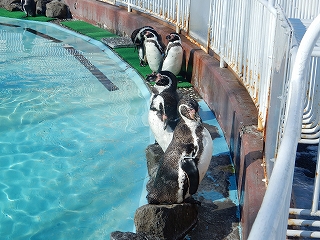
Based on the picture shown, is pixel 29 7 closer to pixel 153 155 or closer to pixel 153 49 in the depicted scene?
pixel 153 49

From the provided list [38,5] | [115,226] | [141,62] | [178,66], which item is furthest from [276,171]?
[38,5]

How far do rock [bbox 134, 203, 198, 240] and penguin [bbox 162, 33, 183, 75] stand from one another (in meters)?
3.31

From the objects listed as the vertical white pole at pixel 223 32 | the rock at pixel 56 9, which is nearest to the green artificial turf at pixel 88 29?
the rock at pixel 56 9

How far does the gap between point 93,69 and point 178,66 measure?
1.75 meters

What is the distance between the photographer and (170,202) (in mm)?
3219

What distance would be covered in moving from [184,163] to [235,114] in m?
1.00

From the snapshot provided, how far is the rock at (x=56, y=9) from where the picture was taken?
11.6m

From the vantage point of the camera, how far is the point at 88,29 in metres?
10.3

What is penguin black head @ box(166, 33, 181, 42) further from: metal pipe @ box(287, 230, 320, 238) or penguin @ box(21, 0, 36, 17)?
penguin @ box(21, 0, 36, 17)

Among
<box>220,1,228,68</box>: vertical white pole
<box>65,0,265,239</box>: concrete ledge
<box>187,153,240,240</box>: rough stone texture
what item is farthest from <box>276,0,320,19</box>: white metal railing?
<box>187,153,240,240</box>: rough stone texture

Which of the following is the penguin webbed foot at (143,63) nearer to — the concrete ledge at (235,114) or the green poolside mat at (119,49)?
the green poolside mat at (119,49)

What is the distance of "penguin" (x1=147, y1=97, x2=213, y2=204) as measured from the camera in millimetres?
3174

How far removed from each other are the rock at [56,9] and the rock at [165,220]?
942 centimetres

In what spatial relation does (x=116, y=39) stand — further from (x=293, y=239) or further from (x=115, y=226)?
(x=293, y=239)
